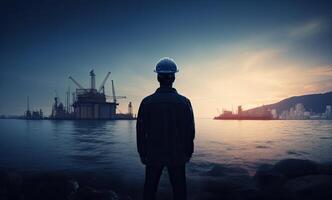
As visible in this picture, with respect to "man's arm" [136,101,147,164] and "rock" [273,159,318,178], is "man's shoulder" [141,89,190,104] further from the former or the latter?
"rock" [273,159,318,178]

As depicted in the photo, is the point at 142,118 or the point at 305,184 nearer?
the point at 142,118

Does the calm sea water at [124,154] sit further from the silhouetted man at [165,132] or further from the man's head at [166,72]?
the man's head at [166,72]

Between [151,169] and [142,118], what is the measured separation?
825mm

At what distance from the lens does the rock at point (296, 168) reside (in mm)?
13016

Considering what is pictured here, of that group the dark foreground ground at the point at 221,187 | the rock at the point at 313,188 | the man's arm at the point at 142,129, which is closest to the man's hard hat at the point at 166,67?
the man's arm at the point at 142,129

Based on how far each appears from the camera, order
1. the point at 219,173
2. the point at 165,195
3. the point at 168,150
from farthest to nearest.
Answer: the point at 219,173
the point at 165,195
the point at 168,150

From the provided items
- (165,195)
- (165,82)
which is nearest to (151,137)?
(165,82)

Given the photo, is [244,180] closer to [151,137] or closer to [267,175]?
[267,175]

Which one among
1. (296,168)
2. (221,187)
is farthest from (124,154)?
(296,168)

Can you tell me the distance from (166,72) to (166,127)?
0.88 m

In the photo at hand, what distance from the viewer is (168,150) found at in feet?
13.9

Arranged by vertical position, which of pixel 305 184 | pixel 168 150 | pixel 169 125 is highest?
pixel 169 125

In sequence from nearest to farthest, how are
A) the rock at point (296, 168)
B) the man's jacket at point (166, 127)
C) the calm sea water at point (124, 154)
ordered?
the man's jacket at point (166, 127), the rock at point (296, 168), the calm sea water at point (124, 154)

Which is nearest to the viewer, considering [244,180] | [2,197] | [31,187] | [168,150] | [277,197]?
[168,150]
